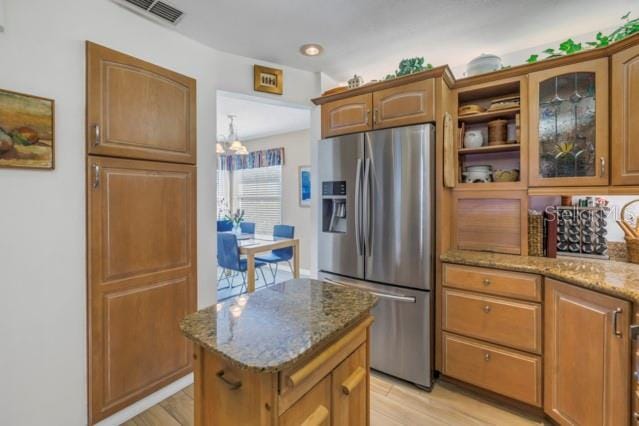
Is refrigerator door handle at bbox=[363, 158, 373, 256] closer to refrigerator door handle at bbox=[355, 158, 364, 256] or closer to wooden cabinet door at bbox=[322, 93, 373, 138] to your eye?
refrigerator door handle at bbox=[355, 158, 364, 256]

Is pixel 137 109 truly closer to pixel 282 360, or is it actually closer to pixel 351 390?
pixel 282 360

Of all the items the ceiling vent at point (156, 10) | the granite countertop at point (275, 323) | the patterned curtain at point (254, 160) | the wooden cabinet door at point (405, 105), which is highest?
the ceiling vent at point (156, 10)

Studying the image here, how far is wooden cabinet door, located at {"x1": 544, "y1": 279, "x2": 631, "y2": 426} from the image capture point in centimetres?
135

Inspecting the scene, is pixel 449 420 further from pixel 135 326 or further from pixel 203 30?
pixel 203 30

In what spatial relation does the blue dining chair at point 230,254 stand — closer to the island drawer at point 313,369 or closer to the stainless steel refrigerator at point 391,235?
the stainless steel refrigerator at point 391,235

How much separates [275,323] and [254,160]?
5.22 metres

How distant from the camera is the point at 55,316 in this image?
5.11ft

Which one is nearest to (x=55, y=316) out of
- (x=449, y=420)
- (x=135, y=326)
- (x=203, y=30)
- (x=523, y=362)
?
(x=135, y=326)

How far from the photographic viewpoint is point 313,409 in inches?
38.0

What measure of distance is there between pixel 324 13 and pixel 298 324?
6.12ft

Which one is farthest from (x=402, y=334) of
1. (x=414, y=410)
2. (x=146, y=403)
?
(x=146, y=403)

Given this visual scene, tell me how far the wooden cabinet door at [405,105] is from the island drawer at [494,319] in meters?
1.23

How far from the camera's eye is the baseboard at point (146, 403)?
5.78 feet

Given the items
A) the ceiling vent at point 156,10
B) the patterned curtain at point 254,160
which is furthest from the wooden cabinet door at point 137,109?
the patterned curtain at point 254,160
